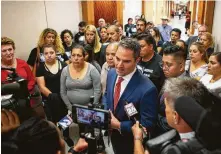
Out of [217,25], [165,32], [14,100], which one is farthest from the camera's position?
[165,32]

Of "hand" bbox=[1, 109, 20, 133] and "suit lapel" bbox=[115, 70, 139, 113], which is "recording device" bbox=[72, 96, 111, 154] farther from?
"hand" bbox=[1, 109, 20, 133]

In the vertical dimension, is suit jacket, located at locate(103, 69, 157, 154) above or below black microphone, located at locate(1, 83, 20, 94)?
below

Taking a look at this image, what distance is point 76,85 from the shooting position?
7.73ft

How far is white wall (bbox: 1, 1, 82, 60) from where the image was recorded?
3.40 meters

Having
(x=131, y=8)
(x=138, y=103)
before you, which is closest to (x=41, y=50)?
(x=138, y=103)

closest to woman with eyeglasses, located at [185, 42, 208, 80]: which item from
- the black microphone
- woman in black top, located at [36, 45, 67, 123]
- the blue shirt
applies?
woman in black top, located at [36, 45, 67, 123]

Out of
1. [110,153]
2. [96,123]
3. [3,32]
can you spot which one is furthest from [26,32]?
[96,123]

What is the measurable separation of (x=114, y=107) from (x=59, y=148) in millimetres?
723

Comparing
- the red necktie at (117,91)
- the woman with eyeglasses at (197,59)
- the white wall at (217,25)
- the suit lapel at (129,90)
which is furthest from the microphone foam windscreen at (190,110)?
the white wall at (217,25)

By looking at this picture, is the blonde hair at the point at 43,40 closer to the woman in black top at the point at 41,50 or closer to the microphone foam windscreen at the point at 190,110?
the woman in black top at the point at 41,50

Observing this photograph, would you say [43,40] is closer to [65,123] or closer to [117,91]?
[65,123]

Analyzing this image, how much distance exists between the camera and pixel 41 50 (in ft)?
10.0

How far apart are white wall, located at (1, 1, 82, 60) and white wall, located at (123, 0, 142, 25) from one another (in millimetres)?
3685

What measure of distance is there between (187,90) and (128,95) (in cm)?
Result: 57
